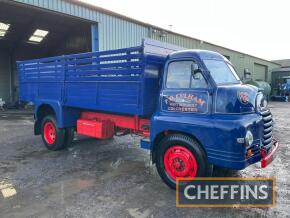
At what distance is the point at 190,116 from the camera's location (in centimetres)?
431

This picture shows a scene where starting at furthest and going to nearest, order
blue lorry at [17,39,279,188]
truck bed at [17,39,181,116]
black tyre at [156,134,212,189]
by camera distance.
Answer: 1. truck bed at [17,39,181,116]
2. black tyre at [156,134,212,189]
3. blue lorry at [17,39,279,188]

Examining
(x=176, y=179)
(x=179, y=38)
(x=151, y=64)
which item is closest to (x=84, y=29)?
(x=179, y=38)

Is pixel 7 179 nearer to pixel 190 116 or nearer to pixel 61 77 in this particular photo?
pixel 61 77

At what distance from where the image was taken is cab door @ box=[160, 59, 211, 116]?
13.8 ft

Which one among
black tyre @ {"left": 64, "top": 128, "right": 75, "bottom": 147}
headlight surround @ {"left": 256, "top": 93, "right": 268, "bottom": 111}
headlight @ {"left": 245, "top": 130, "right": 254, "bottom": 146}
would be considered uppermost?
headlight surround @ {"left": 256, "top": 93, "right": 268, "bottom": 111}

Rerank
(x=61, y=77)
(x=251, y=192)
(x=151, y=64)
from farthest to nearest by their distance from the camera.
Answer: (x=61, y=77) < (x=151, y=64) < (x=251, y=192)

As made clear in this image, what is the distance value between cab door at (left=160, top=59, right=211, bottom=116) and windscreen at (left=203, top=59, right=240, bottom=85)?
0.71 ft

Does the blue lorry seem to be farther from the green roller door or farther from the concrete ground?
the green roller door

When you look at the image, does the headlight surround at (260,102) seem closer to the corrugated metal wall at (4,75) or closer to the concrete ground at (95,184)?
the concrete ground at (95,184)

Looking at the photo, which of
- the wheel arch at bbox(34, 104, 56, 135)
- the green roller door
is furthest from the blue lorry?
the green roller door

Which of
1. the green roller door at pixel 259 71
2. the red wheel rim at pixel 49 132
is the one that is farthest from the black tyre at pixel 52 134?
the green roller door at pixel 259 71

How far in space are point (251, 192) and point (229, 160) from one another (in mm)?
1033

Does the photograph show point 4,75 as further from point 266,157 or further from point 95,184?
point 266,157

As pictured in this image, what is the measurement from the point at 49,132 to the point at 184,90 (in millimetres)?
4618
